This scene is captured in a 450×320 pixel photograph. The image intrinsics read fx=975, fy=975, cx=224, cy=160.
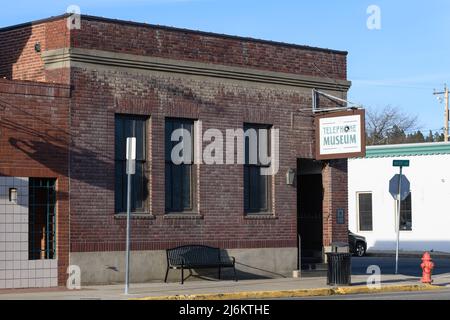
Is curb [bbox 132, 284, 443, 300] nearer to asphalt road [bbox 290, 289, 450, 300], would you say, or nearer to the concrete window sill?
asphalt road [bbox 290, 289, 450, 300]

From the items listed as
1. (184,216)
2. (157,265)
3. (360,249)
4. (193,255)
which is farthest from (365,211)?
(157,265)

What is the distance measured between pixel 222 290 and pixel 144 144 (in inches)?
184

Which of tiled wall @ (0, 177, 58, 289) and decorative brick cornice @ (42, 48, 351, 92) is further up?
decorative brick cornice @ (42, 48, 351, 92)

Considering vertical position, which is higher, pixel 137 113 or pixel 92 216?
pixel 137 113

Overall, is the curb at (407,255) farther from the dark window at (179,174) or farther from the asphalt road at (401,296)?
the dark window at (179,174)

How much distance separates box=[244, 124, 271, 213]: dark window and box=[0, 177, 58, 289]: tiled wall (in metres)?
6.74

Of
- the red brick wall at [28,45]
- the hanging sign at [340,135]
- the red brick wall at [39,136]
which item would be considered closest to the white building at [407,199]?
the hanging sign at [340,135]

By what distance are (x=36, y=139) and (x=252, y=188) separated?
23.2ft

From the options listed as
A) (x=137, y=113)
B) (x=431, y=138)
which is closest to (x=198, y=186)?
(x=137, y=113)

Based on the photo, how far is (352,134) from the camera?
26.9m

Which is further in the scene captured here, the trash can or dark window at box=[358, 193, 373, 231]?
dark window at box=[358, 193, 373, 231]

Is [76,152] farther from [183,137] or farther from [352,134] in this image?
[352,134]

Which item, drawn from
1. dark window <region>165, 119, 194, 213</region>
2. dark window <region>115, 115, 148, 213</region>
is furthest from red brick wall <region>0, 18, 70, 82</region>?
dark window <region>165, 119, 194, 213</region>

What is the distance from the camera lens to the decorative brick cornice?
24047 millimetres
